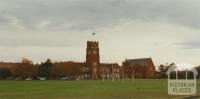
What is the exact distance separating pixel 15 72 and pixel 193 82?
165058 mm

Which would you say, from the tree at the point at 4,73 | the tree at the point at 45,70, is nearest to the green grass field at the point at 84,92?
the tree at the point at 45,70

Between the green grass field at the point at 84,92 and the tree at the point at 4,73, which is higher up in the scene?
the tree at the point at 4,73

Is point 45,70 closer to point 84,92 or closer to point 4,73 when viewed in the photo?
point 4,73

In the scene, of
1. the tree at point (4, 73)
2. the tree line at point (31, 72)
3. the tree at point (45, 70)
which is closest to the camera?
the tree at point (4, 73)

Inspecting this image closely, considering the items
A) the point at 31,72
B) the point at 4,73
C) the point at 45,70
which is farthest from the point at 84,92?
the point at 31,72

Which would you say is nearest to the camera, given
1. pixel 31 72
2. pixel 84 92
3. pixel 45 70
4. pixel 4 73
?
pixel 84 92

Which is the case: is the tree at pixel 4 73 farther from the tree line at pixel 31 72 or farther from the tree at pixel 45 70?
the tree at pixel 45 70

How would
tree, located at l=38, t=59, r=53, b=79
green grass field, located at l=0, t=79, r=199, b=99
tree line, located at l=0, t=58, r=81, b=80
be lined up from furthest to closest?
tree line, located at l=0, t=58, r=81, b=80 → tree, located at l=38, t=59, r=53, b=79 → green grass field, located at l=0, t=79, r=199, b=99

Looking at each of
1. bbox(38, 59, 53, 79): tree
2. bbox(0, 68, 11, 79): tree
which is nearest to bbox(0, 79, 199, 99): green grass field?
bbox(38, 59, 53, 79): tree

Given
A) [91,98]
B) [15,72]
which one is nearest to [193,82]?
[91,98]

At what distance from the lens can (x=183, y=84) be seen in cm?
3650

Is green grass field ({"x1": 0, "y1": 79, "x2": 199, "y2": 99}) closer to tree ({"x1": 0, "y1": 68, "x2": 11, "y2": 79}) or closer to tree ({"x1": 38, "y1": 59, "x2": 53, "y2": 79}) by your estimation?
tree ({"x1": 38, "y1": 59, "x2": 53, "y2": 79})

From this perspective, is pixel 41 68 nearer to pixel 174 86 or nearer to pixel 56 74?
pixel 56 74

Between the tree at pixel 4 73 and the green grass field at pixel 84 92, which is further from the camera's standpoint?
the tree at pixel 4 73
